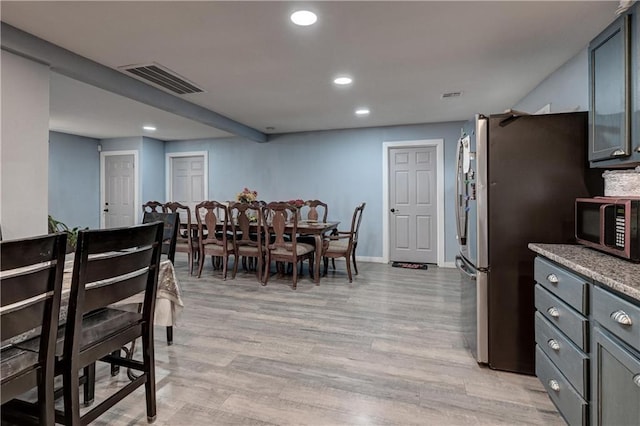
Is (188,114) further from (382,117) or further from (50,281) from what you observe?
(50,281)

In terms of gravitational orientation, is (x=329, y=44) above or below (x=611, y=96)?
above

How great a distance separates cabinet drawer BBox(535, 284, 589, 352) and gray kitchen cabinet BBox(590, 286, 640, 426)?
0.06m

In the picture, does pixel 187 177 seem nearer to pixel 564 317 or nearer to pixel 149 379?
pixel 149 379

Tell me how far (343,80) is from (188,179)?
4.77 m

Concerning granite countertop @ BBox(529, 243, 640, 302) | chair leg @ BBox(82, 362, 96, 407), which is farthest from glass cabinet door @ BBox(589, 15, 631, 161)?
chair leg @ BBox(82, 362, 96, 407)

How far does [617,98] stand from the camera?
72.1 inches

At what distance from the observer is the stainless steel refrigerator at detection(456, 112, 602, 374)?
2.07 metres

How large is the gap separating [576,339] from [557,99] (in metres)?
2.47

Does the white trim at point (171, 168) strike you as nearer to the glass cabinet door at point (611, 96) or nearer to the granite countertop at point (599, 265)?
the granite countertop at point (599, 265)

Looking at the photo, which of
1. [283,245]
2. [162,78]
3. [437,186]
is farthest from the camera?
[437,186]

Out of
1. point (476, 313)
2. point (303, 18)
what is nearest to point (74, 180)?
point (303, 18)

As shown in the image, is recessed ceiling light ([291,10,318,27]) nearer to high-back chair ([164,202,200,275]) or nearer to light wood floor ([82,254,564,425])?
light wood floor ([82,254,564,425])

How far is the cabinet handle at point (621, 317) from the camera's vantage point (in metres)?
1.12

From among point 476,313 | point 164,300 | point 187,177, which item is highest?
point 187,177
